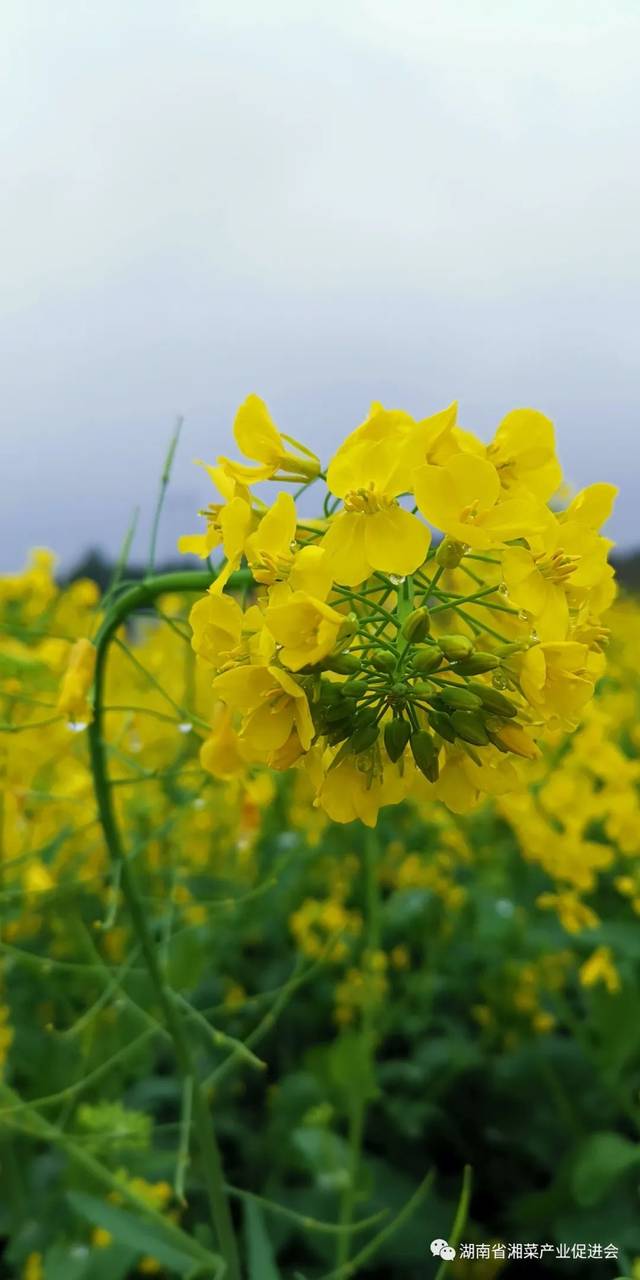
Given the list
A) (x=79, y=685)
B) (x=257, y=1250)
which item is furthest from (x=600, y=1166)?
(x=79, y=685)

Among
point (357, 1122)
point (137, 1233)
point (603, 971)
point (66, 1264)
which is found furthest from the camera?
point (603, 971)

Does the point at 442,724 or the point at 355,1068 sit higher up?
the point at 442,724

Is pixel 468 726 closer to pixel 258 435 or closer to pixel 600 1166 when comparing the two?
pixel 258 435

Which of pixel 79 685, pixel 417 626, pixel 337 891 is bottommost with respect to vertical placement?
pixel 337 891

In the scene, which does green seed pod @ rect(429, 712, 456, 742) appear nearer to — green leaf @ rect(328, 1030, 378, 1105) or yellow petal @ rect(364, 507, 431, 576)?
yellow petal @ rect(364, 507, 431, 576)

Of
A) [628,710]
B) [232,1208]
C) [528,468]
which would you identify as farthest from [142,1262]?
[628,710]

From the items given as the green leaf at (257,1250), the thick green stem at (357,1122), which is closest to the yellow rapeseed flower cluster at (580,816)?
the thick green stem at (357,1122)

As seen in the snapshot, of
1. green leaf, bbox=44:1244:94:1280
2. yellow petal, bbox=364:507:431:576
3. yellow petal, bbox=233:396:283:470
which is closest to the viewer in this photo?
yellow petal, bbox=364:507:431:576

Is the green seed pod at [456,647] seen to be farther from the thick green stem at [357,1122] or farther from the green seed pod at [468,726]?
the thick green stem at [357,1122]

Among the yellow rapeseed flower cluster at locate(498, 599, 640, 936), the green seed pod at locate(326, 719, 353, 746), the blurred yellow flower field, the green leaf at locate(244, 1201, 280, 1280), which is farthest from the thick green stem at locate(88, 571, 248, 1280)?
the yellow rapeseed flower cluster at locate(498, 599, 640, 936)
